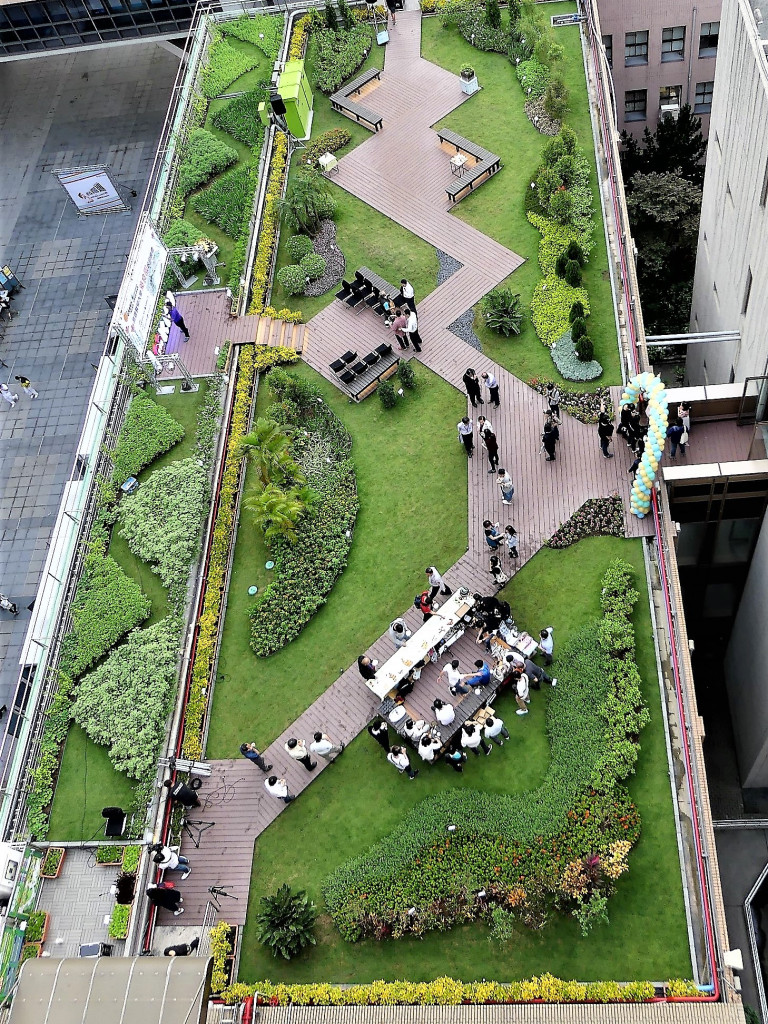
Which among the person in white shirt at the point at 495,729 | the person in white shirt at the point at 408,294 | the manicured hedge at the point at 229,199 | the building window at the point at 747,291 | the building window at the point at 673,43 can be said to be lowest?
the person in white shirt at the point at 495,729

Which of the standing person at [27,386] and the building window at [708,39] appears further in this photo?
the building window at [708,39]

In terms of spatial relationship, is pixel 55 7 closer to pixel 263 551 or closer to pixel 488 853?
pixel 263 551

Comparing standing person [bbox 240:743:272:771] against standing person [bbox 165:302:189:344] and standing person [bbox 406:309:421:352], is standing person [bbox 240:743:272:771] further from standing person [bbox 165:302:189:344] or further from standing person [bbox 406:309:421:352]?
standing person [bbox 165:302:189:344]

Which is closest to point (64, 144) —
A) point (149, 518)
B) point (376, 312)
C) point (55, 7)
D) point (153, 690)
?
point (55, 7)

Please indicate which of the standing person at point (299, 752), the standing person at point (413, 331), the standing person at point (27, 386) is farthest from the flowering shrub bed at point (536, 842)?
the standing person at point (27, 386)

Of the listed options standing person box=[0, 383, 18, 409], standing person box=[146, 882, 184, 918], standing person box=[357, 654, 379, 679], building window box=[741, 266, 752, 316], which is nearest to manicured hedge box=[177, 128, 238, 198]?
standing person box=[0, 383, 18, 409]

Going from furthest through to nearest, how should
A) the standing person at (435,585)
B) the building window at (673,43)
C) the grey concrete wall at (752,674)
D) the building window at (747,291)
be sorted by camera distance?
1. the building window at (673,43)
2. the grey concrete wall at (752,674)
3. the building window at (747,291)
4. the standing person at (435,585)

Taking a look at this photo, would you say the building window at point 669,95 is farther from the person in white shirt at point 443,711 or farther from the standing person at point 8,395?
the person in white shirt at point 443,711

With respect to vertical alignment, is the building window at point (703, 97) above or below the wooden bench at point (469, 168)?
above
